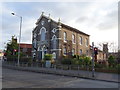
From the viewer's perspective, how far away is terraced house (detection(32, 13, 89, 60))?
42500 millimetres

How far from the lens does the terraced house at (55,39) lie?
1673 inches

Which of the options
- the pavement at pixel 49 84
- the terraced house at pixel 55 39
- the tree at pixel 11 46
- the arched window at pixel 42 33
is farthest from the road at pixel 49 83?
the tree at pixel 11 46

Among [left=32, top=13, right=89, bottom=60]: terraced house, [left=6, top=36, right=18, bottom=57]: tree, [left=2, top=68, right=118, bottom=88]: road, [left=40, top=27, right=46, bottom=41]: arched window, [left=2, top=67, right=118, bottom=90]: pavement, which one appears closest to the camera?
[left=2, top=67, right=118, bottom=90]: pavement

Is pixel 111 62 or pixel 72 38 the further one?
pixel 72 38

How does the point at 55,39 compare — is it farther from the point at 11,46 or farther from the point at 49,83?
the point at 49,83

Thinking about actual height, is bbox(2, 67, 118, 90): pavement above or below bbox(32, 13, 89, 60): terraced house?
below

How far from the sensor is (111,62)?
94.1 ft

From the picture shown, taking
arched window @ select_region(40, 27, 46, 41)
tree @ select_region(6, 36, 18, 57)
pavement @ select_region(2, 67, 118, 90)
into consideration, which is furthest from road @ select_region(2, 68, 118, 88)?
tree @ select_region(6, 36, 18, 57)

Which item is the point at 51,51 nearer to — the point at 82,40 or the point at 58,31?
the point at 58,31

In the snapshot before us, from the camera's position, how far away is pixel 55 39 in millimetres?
43219

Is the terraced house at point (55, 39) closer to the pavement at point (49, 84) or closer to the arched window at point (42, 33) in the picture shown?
the arched window at point (42, 33)

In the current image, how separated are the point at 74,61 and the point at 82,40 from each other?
21.9m

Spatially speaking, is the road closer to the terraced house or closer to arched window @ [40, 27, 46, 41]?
the terraced house

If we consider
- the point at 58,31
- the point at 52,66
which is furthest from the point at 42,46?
the point at 52,66
